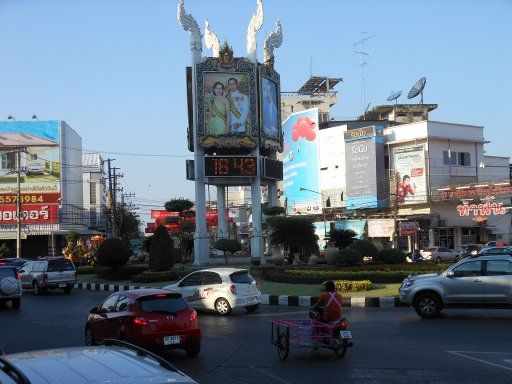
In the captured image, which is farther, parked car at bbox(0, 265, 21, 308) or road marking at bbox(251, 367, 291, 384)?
parked car at bbox(0, 265, 21, 308)

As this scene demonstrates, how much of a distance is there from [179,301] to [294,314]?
758 centimetres

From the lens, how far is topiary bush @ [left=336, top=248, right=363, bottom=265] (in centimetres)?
2978

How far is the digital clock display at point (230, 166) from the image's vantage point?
4188 cm

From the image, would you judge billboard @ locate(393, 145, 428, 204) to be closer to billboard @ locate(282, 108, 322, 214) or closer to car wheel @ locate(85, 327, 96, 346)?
billboard @ locate(282, 108, 322, 214)

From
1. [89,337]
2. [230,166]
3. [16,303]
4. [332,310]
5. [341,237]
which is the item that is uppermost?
[230,166]

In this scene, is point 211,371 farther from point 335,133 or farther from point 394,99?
point 394,99

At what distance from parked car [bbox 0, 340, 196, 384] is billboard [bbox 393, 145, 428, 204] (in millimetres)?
55963

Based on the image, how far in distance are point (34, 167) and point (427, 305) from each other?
178 feet

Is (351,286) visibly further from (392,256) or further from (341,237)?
(341,237)

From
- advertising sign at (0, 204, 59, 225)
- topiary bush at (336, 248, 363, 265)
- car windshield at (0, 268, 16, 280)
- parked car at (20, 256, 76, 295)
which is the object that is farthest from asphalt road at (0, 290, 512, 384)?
advertising sign at (0, 204, 59, 225)

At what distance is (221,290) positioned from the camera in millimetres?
18953

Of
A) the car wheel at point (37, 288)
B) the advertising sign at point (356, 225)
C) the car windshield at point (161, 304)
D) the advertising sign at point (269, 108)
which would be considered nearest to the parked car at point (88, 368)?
the car windshield at point (161, 304)

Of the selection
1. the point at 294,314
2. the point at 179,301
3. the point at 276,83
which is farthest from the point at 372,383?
the point at 276,83

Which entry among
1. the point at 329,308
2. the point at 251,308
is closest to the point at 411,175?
the point at 251,308
